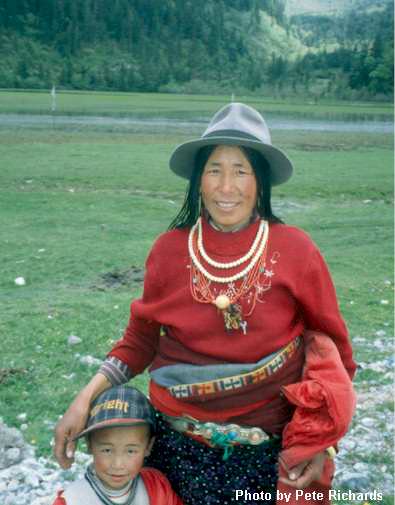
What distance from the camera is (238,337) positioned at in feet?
6.90

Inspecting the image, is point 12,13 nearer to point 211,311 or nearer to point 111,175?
point 111,175

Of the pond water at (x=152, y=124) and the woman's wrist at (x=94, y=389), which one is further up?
the pond water at (x=152, y=124)

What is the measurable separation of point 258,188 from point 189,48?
91817mm

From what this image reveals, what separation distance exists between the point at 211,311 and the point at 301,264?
338 mm

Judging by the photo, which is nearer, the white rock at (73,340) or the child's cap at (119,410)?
the child's cap at (119,410)

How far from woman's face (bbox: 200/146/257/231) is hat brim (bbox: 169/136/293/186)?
0.05 meters

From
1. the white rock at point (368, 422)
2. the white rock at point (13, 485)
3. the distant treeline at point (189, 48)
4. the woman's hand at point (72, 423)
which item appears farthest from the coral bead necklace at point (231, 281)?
the distant treeline at point (189, 48)

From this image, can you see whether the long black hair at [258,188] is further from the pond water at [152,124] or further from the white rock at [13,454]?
the pond water at [152,124]

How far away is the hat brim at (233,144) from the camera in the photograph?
83.9 inches

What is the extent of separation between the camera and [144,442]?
2.28 meters

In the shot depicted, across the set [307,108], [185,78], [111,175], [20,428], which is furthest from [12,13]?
[20,428]

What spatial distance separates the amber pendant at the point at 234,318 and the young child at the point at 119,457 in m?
0.45

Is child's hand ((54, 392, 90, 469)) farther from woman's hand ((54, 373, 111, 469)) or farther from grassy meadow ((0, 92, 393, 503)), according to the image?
grassy meadow ((0, 92, 393, 503))

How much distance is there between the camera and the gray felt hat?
84.2 inches
